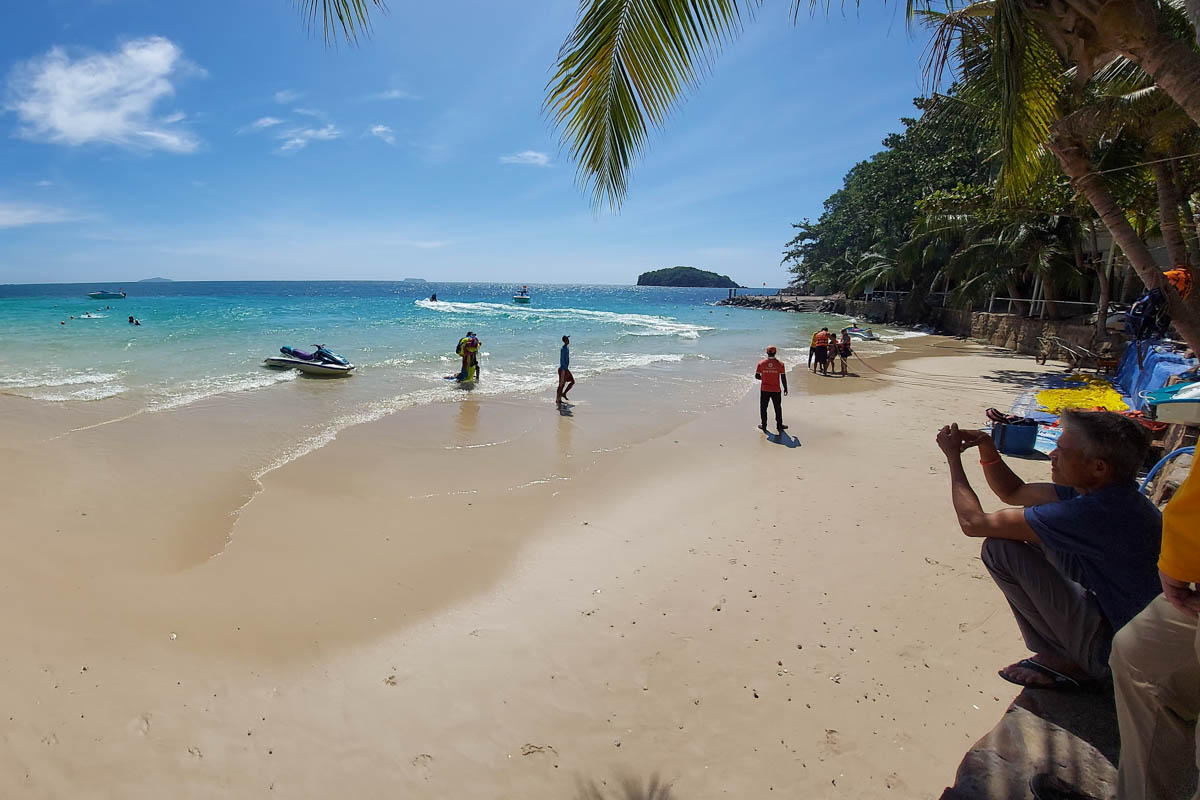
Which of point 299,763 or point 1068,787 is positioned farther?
point 299,763

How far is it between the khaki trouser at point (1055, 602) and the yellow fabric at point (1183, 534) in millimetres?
940

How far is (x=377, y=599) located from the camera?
4.54 meters

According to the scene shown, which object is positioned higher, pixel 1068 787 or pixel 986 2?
pixel 986 2

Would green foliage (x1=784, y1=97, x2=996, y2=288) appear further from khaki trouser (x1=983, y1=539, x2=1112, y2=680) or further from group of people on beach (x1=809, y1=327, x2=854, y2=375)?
khaki trouser (x1=983, y1=539, x2=1112, y2=680)

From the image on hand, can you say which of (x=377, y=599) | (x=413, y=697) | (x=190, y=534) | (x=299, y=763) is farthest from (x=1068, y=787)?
(x=190, y=534)

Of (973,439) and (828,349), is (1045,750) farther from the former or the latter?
(828,349)

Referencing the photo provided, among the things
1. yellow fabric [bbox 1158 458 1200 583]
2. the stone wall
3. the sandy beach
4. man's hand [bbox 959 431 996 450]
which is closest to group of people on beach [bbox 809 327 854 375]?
the stone wall

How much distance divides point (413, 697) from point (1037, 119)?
17.1 ft

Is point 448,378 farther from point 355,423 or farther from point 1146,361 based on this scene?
point 1146,361

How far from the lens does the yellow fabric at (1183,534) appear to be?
4.74 feet

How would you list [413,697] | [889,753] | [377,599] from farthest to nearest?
[377,599] → [413,697] → [889,753]

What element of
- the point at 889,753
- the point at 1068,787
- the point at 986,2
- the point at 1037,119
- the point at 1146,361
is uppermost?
the point at 986,2

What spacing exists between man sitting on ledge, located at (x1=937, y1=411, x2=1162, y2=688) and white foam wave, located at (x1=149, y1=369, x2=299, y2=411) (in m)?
13.6

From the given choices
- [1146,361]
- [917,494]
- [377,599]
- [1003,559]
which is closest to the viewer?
[1003,559]
